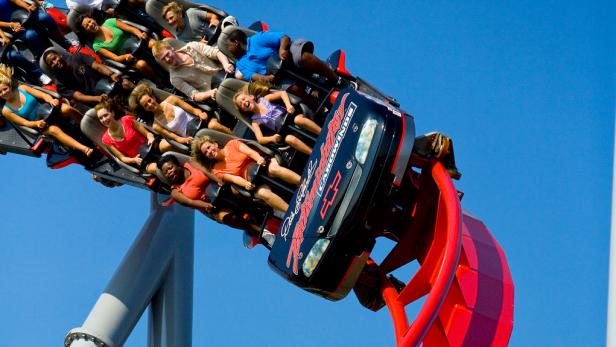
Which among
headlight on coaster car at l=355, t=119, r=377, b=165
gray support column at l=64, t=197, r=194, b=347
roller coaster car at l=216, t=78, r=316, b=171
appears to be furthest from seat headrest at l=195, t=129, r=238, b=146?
gray support column at l=64, t=197, r=194, b=347

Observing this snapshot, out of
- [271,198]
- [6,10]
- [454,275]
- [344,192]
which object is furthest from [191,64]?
[454,275]

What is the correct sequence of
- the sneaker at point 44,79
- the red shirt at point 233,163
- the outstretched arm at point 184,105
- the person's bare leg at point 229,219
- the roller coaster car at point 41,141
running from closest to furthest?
the red shirt at point 233,163
the person's bare leg at point 229,219
the outstretched arm at point 184,105
the roller coaster car at point 41,141
the sneaker at point 44,79

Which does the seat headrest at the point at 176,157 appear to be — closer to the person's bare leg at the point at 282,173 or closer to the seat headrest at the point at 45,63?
the person's bare leg at the point at 282,173

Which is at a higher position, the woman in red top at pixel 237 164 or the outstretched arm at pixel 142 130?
the woman in red top at pixel 237 164

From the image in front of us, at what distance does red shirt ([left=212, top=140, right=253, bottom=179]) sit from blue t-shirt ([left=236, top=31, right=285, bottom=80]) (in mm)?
768

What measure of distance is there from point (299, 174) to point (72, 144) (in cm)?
267

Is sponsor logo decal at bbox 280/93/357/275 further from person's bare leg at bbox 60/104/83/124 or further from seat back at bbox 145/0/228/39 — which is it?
person's bare leg at bbox 60/104/83/124

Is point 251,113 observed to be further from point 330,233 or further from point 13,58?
point 13,58

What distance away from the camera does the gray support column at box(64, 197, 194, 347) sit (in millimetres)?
16297

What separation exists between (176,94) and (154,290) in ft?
7.76

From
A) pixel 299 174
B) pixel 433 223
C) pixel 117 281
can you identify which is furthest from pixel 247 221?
pixel 117 281

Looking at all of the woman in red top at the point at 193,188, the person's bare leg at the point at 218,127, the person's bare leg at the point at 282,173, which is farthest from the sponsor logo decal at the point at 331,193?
the person's bare leg at the point at 218,127

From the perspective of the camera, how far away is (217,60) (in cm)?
1518

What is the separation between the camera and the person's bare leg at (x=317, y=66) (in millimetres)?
14078
